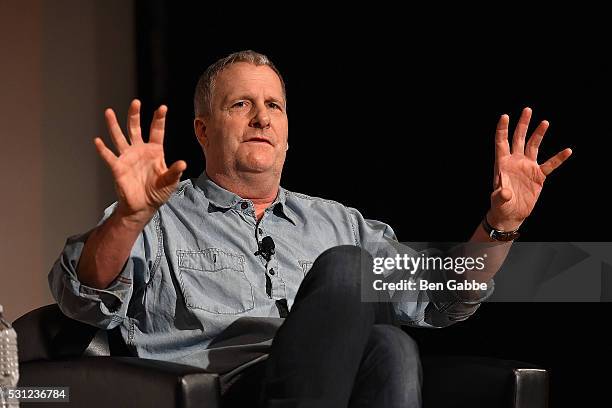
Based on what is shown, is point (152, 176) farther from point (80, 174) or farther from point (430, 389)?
point (80, 174)

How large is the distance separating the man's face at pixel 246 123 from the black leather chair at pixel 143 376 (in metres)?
0.51

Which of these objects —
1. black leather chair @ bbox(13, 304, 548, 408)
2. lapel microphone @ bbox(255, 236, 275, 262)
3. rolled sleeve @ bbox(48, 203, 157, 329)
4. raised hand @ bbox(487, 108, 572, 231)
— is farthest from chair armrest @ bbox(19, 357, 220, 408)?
raised hand @ bbox(487, 108, 572, 231)

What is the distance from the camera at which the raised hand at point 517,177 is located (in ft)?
7.17

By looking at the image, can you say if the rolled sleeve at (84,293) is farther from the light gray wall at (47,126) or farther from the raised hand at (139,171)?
the light gray wall at (47,126)

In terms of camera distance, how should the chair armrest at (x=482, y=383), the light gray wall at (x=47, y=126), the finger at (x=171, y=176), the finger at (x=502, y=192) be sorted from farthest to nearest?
the light gray wall at (x=47, y=126) → the finger at (x=502, y=192) → the chair armrest at (x=482, y=383) → the finger at (x=171, y=176)

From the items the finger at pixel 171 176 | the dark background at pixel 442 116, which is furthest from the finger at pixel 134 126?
the dark background at pixel 442 116

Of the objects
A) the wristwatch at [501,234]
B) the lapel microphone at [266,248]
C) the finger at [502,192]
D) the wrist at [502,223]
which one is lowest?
the lapel microphone at [266,248]

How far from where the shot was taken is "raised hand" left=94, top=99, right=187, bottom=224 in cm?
191

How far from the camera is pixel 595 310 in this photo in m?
2.88

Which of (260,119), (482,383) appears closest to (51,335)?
(260,119)

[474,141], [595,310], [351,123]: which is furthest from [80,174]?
[595,310]

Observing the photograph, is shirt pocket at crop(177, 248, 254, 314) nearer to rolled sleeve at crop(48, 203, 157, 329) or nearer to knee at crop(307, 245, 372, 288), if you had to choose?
rolled sleeve at crop(48, 203, 157, 329)

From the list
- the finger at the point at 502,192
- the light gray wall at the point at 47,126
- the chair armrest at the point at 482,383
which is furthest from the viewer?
the light gray wall at the point at 47,126

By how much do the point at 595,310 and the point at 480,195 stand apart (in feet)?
1.55
